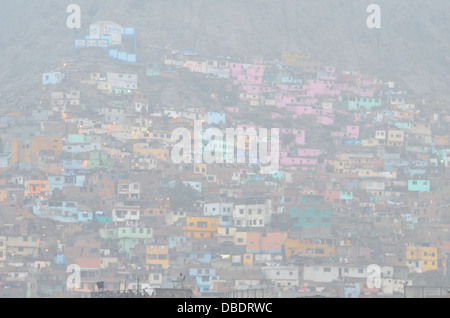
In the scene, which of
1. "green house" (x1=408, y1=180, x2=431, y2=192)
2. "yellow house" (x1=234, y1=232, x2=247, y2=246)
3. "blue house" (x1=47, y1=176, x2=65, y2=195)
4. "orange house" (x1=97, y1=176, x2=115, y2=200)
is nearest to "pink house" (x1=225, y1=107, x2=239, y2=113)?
"green house" (x1=408, y1=180, x2=431, y2=192)

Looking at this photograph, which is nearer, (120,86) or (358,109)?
(120,86)

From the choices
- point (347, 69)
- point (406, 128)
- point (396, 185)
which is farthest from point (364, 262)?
point (347, 69)

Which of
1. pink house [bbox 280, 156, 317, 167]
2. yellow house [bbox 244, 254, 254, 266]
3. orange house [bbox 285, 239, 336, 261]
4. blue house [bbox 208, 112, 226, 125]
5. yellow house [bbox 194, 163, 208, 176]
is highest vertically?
blue house [bbox 208, 112, 226, 125]

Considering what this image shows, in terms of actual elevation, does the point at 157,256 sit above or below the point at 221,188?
below

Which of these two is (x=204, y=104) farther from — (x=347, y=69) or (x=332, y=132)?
(x=347, y=69)

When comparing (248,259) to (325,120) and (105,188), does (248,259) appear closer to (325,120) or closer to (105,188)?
(105,188)

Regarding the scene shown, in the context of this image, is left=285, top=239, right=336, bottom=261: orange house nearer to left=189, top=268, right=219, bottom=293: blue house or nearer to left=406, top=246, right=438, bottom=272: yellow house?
left=406, top=246, right=438, bottom=272: yellow house


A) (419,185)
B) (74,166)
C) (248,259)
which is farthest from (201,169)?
(419,185)
